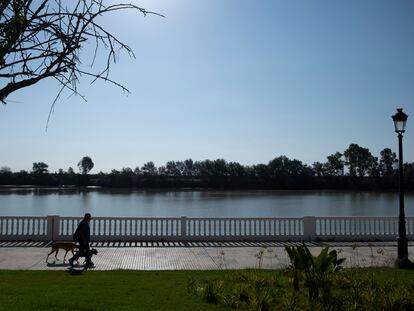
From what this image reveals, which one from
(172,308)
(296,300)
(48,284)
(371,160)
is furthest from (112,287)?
(371,160)

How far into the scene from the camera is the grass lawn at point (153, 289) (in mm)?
6398

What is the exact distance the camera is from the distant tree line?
347ft

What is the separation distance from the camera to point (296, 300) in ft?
21.2

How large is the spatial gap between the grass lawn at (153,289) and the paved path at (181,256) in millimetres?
1854

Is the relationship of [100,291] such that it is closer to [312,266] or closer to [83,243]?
[312,266]

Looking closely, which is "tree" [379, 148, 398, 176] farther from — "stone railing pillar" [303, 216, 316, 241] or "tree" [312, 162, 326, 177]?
"stone railing pillar" [303, 216, 316, 241]

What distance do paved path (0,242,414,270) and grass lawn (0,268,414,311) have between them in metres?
1.85

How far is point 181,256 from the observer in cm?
1341

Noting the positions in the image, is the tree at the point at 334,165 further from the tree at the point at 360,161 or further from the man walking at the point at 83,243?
the man walking at the point at 83,243

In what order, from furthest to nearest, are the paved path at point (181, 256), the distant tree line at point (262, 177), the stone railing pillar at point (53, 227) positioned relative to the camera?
1. the distant tree line at point (262, 177)
2. the stone railing pillar at point (53, 227)
3. the paved path at point (181, 256)

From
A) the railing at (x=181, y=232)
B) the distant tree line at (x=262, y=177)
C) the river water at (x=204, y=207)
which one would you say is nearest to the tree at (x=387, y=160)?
the distant tree line at (x=262, y=177)

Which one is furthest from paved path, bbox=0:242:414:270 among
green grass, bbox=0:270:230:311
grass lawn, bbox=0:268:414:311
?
grass lawn, bbox=0:268:414:311

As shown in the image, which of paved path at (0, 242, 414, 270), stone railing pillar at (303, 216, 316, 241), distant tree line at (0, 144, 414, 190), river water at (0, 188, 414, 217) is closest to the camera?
paved path at (0, 242, 414, 270)

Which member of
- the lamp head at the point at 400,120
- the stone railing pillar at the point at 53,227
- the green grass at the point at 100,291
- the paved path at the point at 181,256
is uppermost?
the lamp head at the point at 400,120
